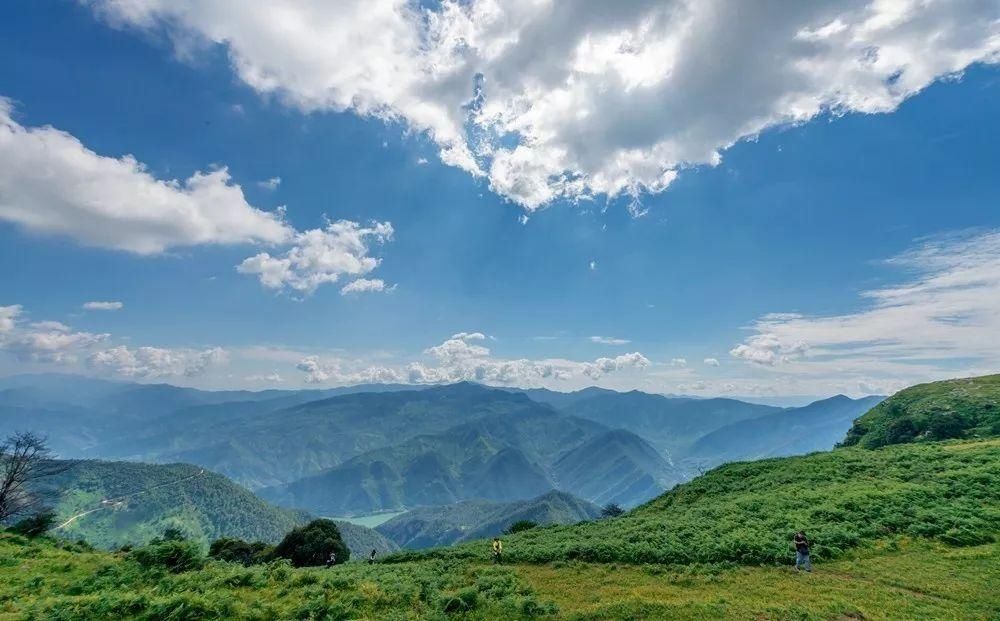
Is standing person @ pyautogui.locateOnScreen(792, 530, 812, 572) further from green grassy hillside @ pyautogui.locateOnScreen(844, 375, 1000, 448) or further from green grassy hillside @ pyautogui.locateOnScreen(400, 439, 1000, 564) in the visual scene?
green grassy hillside @ pyautogui.locateOnScreen(844, 375, 1000, 448)

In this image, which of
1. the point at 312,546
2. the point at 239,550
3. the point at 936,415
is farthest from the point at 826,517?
the point at 239,550

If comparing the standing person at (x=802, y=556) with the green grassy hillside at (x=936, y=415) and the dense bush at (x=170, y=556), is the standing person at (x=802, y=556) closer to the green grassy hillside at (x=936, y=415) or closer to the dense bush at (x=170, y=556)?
the dense bush at (x=170, y=556)

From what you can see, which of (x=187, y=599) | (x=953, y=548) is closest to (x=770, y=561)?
(x=953, y=548)

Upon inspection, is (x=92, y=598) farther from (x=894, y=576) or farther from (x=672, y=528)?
(x=894, y=576)

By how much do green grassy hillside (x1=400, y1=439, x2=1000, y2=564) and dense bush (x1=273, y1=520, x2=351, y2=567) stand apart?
46.8 metres

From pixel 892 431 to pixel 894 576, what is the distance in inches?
2626

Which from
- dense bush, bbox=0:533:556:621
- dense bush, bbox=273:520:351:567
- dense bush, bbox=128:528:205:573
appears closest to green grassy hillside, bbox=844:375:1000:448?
dense bush, bbox=0:533:556:621

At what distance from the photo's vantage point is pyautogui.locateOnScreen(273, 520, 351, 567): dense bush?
258 feet

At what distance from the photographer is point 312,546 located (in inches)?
3147

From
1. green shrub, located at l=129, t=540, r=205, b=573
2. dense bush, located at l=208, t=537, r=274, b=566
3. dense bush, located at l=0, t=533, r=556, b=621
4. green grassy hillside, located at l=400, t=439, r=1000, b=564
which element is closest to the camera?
dense bush, located at l=0, t=533, r=556, b=621

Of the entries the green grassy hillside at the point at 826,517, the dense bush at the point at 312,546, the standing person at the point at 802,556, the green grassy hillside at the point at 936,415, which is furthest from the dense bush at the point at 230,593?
the green grassy hillside at the point at 936,415

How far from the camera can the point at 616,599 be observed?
21.8 metres

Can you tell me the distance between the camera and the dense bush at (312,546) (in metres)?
78.6

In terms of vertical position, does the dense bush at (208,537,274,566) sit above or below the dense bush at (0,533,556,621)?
below
